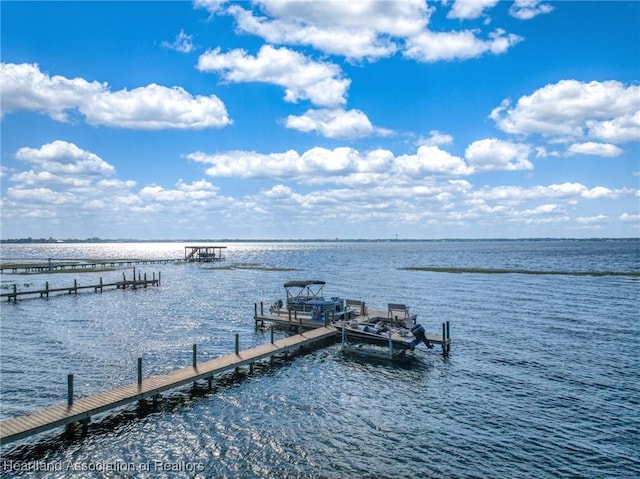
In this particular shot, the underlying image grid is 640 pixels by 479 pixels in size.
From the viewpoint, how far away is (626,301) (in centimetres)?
4819

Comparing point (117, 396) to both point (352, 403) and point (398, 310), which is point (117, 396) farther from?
point (398, 310)

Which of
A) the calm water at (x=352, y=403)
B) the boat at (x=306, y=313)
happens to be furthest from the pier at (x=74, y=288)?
the boat at (x=306, y=313)

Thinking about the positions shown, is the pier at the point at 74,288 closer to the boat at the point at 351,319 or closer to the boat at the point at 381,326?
the boat at the point at 351,319

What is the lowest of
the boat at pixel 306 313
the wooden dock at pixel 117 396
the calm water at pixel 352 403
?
the calm water at pixel 352 403

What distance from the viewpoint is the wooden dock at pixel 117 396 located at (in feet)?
51.3

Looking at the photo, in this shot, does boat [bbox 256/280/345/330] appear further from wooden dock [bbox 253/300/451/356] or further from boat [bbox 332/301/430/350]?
boat [bbox 332/301/430/350]

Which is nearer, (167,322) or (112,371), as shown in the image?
(112,371)

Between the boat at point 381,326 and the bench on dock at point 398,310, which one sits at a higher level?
the bench on dock at point 398,310

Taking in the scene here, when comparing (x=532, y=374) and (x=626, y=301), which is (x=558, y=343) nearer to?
(x=532, y=374)

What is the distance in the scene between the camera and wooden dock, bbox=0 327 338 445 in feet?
51.3

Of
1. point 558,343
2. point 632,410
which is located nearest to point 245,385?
point 632,410

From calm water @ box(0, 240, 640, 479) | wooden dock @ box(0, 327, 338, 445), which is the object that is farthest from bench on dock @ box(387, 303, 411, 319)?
wooden dock @ box(0, 327, 338, 445)

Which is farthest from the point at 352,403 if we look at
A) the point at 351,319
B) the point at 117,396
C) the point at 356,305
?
the point at 356,305

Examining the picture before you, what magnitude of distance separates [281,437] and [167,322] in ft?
84.2
